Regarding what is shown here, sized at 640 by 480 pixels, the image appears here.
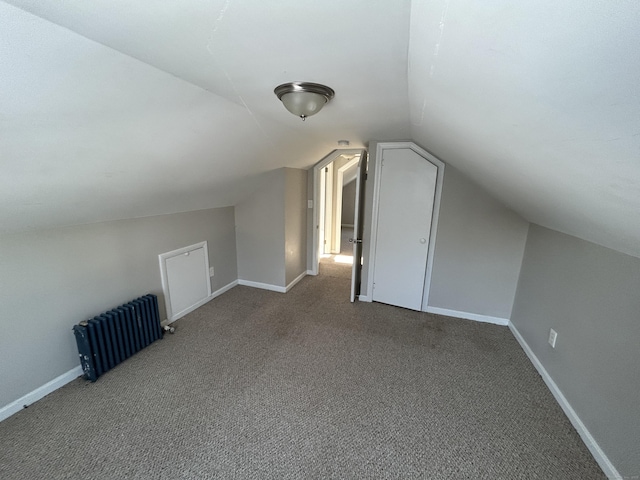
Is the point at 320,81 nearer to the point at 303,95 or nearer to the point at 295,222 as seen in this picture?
the point at 303,95

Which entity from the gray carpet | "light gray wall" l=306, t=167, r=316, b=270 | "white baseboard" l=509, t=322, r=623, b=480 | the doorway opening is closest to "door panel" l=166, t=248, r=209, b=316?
the gray carpet

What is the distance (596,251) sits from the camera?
1700mm

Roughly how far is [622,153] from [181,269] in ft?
10.5

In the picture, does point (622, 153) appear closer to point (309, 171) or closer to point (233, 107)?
point (233, 107)

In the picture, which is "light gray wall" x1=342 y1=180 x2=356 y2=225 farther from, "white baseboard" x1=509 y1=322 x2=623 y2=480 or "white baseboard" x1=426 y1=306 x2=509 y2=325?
"white baseboard" x1=509 y1=322 x2=623 y2=480

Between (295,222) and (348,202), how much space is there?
16.2 ft

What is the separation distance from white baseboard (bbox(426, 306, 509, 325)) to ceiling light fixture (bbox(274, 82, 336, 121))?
2.69m

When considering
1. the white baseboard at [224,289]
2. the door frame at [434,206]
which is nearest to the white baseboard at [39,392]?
the white baseboard at [224,289]

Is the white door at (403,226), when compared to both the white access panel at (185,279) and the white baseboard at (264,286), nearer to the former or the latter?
the white baseboard at (264,286)

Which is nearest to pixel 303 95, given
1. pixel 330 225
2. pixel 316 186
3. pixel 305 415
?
pixel 305 415

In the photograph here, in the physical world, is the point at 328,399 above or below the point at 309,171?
below

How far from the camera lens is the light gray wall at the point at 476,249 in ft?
9.04

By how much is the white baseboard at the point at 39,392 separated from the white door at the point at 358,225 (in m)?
2.63

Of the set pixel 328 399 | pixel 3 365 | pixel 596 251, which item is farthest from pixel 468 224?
pixel 3 365
